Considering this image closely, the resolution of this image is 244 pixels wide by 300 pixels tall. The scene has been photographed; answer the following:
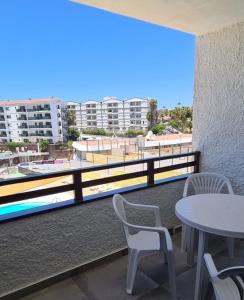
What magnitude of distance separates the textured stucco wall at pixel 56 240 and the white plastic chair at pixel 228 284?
1100mm

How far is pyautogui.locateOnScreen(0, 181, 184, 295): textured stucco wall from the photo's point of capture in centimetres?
150

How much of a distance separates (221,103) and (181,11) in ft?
3.46

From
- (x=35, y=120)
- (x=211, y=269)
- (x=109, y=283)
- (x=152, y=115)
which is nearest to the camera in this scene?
(x=211, y=269)

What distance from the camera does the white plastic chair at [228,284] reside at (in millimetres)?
924

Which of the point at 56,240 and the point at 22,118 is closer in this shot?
the point at 56,240

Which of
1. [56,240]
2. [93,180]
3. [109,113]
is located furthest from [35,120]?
[56,240]

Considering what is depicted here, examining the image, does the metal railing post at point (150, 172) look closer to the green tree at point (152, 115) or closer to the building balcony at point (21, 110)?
the green tree at point (152, 115)

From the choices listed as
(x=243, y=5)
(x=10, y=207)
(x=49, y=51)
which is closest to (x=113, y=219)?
(x=10, y=207)

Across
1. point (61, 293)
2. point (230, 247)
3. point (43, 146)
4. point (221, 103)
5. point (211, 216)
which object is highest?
point (221, 103)

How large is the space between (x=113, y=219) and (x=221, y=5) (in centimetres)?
207

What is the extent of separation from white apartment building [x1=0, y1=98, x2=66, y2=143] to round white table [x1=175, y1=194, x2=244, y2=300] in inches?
388

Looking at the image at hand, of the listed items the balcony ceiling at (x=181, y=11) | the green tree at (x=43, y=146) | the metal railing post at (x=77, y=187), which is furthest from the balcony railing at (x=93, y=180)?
the green tree at (x=43, y=146)

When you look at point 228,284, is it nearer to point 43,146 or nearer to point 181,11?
point 181,11

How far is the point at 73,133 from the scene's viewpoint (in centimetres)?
1115
